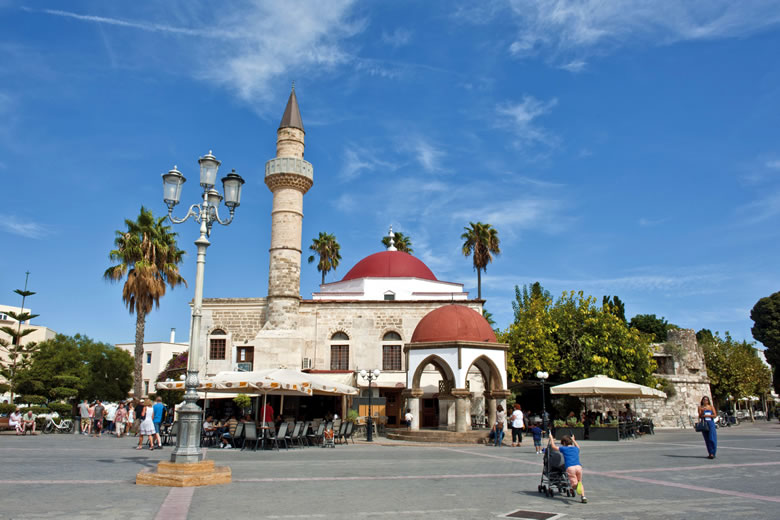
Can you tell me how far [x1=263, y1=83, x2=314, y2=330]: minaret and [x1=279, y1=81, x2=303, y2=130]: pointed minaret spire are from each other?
0.07 m

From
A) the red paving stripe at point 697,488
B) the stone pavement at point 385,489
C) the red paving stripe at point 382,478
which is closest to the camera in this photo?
the stone pavement at point 385,489

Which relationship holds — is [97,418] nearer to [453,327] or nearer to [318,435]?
[318,435]

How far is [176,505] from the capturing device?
6.98 meters

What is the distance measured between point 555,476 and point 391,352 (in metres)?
22.1

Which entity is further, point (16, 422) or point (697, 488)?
point (16, 422)

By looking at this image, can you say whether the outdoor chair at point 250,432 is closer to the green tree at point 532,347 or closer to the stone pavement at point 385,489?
the stone pavement at point 385,489

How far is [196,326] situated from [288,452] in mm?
7546

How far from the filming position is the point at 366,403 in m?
23.9

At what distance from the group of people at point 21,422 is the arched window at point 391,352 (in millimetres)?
15954

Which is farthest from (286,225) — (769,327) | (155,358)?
(769,327)

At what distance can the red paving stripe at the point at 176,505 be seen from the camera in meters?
6.27

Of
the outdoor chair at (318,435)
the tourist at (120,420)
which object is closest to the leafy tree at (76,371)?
the tourist at (120,420)

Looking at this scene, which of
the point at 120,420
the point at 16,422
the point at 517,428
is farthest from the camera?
the point at 16,422

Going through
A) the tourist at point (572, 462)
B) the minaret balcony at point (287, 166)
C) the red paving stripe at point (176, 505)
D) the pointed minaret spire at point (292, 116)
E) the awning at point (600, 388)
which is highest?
the pointed minaret spire at point (292, 116)
